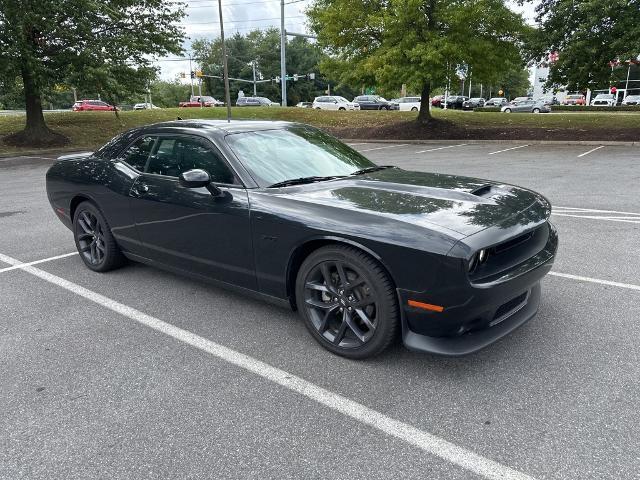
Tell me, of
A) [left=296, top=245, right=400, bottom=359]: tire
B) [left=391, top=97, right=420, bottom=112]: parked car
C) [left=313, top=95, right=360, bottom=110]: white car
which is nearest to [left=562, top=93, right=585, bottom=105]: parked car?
[left=391, top=97, right=420, bottom=112]: parked car

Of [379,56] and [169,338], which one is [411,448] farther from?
[379,56]

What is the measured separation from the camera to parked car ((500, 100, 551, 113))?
136 feet

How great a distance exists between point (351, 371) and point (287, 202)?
1.17 metres

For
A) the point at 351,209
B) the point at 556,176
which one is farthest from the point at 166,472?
the point at 556,176

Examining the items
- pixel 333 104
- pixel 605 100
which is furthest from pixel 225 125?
pixel 605 100

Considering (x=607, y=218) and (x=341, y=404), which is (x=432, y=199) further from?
(x=607, y=218)

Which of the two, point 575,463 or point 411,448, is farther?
point 411,448

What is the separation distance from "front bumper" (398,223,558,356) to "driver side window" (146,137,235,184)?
1.71m

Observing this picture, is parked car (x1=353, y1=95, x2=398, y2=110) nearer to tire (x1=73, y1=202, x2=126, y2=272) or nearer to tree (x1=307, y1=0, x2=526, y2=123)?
tree (x1=307, y1=0, x2=526, y2=123)

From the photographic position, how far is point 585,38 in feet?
59.1

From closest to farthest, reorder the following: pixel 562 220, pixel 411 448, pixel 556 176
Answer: pixel 411 448 < pixel 562 220 < pixel 556 176

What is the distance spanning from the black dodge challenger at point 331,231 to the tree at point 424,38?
52.3 feet

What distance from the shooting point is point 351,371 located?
3092 millimetres

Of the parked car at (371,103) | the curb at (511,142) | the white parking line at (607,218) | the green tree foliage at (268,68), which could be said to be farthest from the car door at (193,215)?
the green tree foliage at (268,68)
